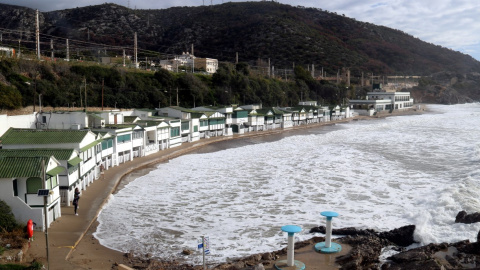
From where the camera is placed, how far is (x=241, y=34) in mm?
114375

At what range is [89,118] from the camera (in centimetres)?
2275

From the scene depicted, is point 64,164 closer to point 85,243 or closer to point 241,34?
point 85,243

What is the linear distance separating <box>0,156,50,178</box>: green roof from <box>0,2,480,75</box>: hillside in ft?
274

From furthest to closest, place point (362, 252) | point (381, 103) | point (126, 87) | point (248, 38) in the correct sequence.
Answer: point (248, 38) → point (381, 103) → point (126, 87) → point (362, 252)

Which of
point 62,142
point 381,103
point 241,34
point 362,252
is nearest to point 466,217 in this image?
point 362,252

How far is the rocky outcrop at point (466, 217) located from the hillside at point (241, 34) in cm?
9005

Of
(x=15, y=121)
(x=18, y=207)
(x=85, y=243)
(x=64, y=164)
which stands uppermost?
(x=15, y=121)

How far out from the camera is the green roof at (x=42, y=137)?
1520cm

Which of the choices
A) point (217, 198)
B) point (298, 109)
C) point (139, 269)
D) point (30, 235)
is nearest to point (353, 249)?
point (139, 269)

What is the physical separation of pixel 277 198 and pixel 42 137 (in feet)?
32.3

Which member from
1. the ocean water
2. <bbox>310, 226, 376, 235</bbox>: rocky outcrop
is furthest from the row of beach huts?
<bbox>310, 226, 376, 235</bbox>: rocky outcrop

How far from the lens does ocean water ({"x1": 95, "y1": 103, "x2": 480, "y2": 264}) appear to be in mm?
11438

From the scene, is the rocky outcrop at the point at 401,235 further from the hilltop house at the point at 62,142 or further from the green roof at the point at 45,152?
the hilltop house at the point at 62,142

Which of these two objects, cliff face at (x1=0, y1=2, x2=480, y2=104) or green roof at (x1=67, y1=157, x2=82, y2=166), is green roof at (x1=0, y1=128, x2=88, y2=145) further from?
cliff face at (x1=0, y1=2, x2=480, y2=104)
